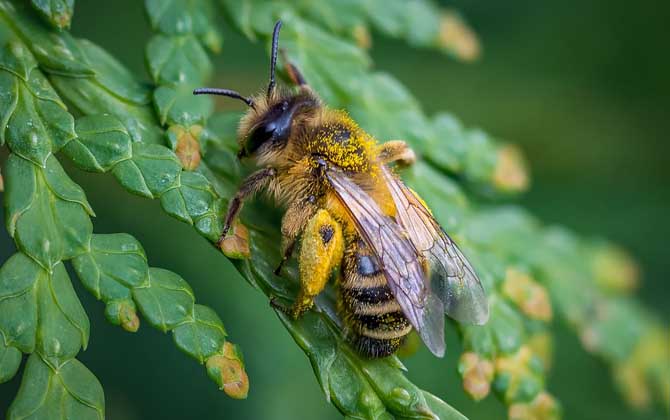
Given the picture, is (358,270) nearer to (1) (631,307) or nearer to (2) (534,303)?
(2) (534,303)

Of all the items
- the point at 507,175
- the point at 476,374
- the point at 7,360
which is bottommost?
the point at 7,360

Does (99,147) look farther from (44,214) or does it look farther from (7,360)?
(7,360)

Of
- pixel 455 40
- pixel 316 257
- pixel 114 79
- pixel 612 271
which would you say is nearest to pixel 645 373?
pixel 612 271

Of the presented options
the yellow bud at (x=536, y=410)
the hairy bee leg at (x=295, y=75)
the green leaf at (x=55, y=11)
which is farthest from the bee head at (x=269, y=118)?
the yellow bud at (x=536, y=410)

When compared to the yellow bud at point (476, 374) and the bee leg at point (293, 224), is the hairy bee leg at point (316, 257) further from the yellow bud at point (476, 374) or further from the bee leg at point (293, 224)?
the yellow bud at point (476, 374)

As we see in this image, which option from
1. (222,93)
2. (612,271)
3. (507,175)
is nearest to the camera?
(222,93)

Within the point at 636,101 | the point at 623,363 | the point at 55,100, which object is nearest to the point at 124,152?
the point at 55,100

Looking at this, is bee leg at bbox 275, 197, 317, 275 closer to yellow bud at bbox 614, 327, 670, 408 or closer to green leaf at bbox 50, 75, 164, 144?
green leaf at bbox 50, 75, 164, 144
